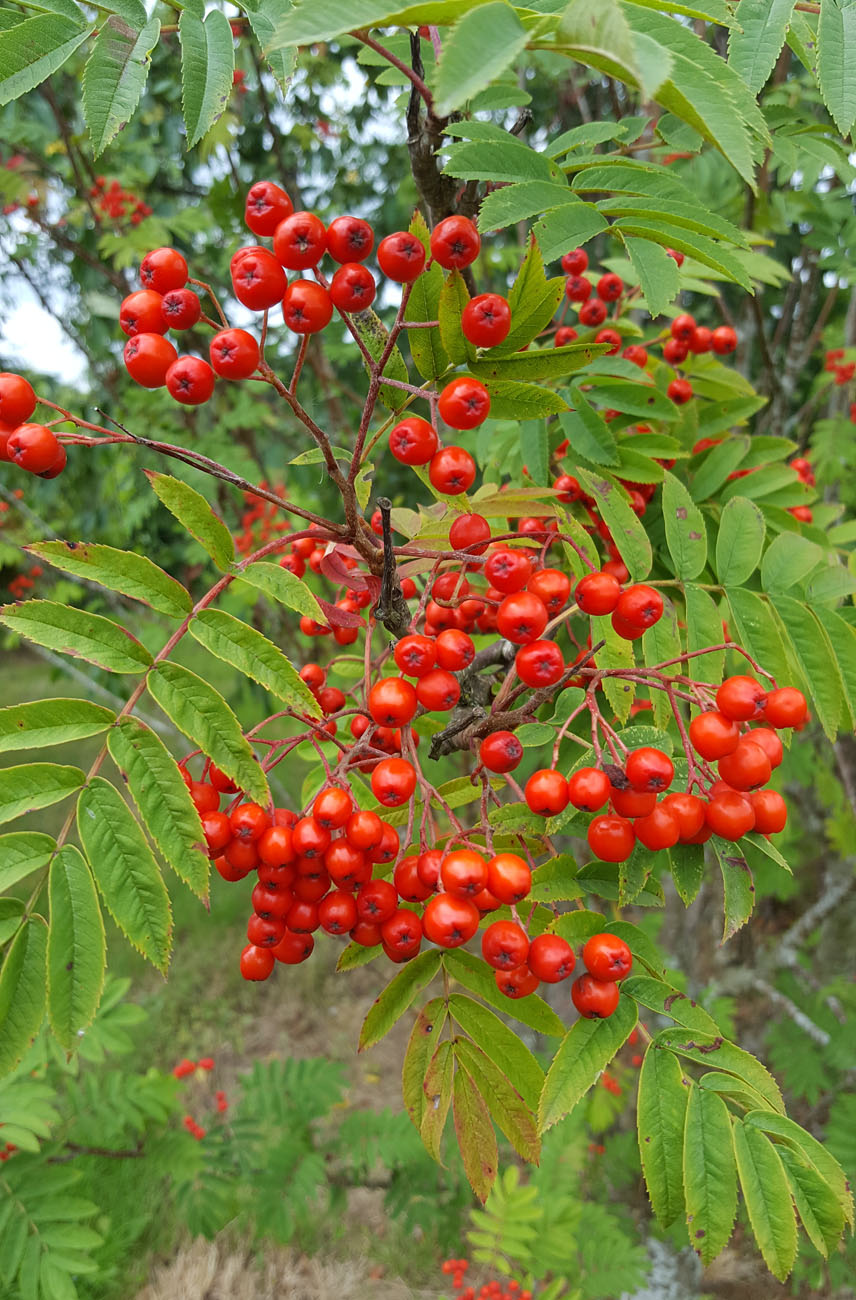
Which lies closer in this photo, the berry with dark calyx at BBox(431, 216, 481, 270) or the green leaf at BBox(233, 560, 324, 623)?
the berry with dark calyx at BBox(431, 216, 481, 270)

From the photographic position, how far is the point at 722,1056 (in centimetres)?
140

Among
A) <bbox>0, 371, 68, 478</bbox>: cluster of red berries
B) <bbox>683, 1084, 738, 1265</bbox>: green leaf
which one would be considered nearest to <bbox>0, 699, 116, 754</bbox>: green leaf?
<bbox>0, 371, 68, 478</bbox>: cluster of red berries

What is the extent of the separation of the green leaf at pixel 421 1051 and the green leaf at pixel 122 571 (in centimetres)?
90

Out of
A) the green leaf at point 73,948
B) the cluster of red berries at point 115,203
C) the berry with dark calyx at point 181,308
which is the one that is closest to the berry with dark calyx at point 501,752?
the green leaf at point 73,948

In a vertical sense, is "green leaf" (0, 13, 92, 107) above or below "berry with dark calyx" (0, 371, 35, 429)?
above

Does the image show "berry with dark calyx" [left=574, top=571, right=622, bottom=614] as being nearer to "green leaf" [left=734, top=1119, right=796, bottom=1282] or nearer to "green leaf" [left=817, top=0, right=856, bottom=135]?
"green leaf" [left=817, top=0, right=856, bottom=135]

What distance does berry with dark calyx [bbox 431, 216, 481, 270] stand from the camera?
1213 millimetres

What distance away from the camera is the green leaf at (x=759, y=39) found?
1.29 m

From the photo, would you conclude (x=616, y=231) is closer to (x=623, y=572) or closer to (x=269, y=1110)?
(x=623, y=572)

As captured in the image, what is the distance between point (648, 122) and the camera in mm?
2115

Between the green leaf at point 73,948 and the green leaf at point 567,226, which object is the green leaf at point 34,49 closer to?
the green leaf at point 567,226

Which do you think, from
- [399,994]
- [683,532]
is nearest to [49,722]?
[399,994]

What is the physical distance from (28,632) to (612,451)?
142 centimetres

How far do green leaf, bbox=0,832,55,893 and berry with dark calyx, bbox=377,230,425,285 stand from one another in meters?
1.06
